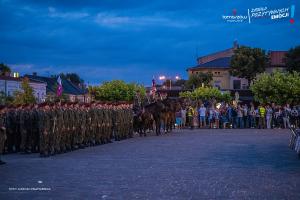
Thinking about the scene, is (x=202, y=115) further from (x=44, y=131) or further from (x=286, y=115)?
(x=44, y=131)

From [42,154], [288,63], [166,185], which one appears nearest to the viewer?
[166,185]

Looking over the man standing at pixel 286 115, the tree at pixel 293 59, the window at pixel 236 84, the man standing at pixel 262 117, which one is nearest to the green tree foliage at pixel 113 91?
the man standing at pixel 262 117

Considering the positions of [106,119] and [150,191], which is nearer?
[150,191]

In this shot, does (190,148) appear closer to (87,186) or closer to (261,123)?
(87,186)

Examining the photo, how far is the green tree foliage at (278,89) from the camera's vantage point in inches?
1795

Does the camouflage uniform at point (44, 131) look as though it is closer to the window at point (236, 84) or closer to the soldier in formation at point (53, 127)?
the soldier in formation at point (53, 127)

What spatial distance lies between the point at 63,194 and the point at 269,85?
38.3 meters

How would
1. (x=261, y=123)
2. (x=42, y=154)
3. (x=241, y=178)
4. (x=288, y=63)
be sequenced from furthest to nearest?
(x=288, y=63)
(x=261, y=123)
(x=42, y=154)
(x=241, y=178)

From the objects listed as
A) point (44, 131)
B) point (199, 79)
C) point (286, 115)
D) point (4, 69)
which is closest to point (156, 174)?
point (44, 131)

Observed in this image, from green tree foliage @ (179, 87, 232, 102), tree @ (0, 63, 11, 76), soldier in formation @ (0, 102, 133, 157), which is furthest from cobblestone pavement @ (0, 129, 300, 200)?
tree @ (0, 63, 11, 76)

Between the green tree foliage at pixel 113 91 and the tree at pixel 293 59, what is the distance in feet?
96.6

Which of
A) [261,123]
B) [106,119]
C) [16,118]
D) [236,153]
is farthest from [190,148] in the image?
[261,123]

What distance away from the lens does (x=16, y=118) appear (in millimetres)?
20500

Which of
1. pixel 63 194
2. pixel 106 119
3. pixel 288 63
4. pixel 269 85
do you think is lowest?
pixel 63 194
